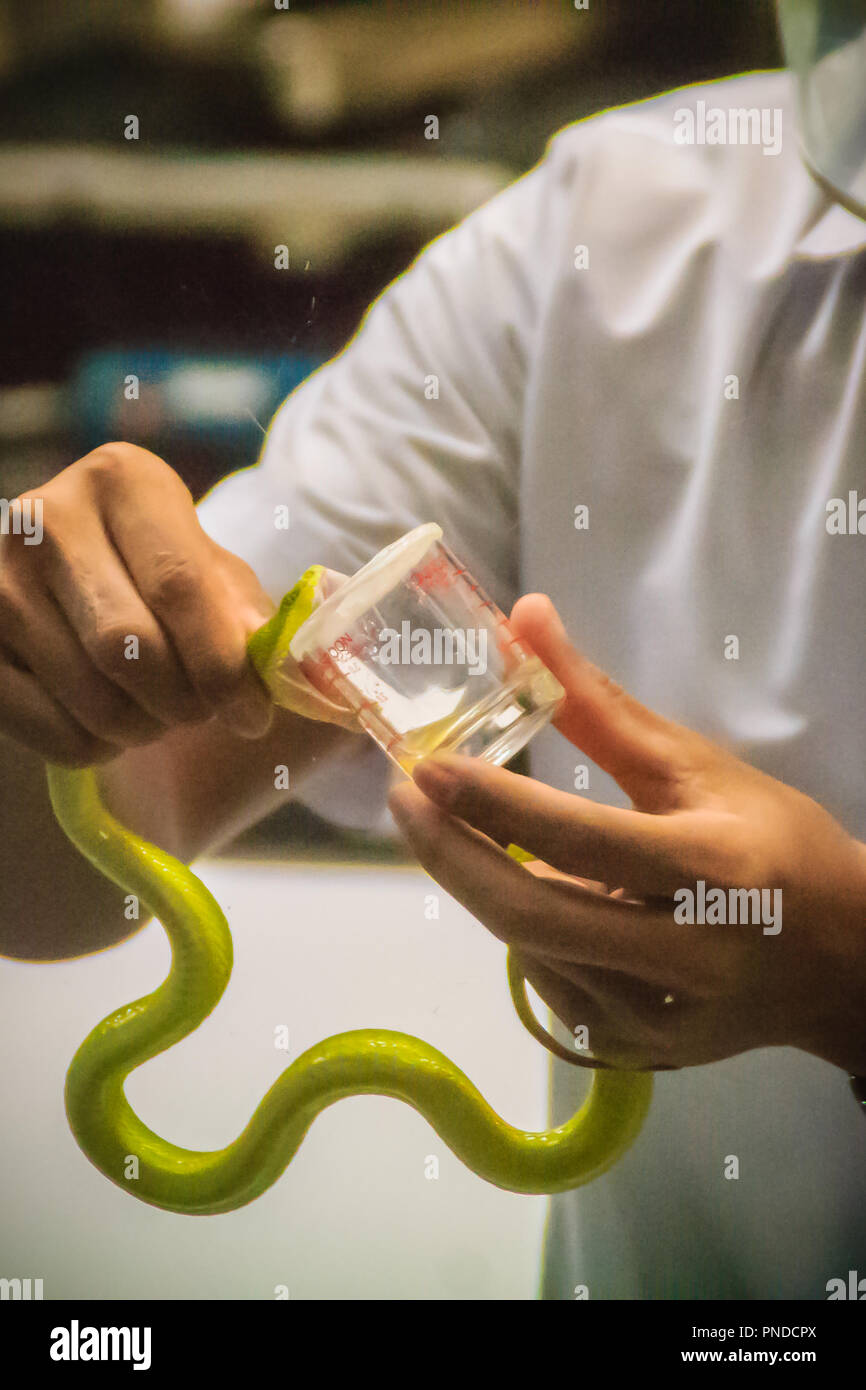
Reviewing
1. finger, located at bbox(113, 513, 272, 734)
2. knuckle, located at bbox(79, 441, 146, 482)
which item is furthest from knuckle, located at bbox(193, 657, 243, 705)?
knuckle, located at bbox(79, 441, 146, 482)

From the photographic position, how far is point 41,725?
471 mm

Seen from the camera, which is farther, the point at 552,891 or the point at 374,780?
the point at 374,780

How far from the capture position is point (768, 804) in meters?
0.45

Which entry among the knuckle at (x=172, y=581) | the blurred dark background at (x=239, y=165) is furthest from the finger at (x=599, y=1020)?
the knuckle at (x=172, y=581)

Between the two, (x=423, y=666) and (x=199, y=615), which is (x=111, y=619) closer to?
(x=199, y=615)

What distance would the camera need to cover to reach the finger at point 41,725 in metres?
0.46

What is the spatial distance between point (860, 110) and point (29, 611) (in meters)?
0.45

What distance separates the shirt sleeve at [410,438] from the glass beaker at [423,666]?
0.50 ft

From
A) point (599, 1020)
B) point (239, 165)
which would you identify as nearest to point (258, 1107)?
point (599, 1020)

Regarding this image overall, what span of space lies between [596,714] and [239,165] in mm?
341

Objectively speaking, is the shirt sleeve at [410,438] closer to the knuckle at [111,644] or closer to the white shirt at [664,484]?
the white shirt at [664,484]
